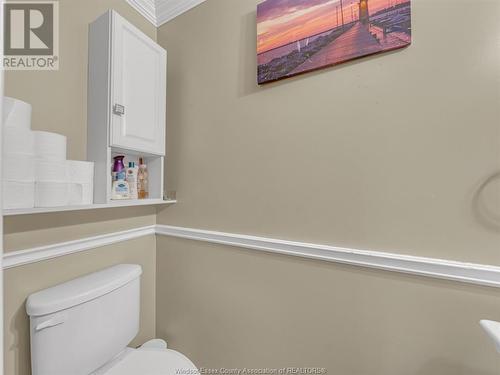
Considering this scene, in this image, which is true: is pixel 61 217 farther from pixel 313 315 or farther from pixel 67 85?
pixel 313 315

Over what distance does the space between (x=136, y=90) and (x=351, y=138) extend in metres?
1.00

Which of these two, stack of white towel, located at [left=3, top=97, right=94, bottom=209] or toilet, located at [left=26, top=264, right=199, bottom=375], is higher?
stack of white towel, located at [left=3, top=97, right=94, bottom=209]

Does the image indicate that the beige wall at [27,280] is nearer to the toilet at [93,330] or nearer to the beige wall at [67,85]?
the toilet at [93,330]

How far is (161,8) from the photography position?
1.33 meters

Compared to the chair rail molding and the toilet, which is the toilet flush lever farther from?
the chair rail molding

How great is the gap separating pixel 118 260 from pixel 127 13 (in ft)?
4.31

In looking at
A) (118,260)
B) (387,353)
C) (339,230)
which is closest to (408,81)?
(339,230)

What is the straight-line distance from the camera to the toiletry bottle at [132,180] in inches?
46.4

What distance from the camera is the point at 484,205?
2.35ft

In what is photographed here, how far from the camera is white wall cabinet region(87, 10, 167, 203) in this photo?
99 centimetres

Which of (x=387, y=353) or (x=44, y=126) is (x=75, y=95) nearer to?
(x=44, y=126)

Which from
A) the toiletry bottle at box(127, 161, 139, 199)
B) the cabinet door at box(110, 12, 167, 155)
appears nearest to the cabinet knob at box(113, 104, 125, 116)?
the cabinet door at box(110, 12, 167, 155)

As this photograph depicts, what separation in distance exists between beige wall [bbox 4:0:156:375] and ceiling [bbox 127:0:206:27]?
74 mm

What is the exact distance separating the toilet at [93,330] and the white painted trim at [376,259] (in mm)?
479
